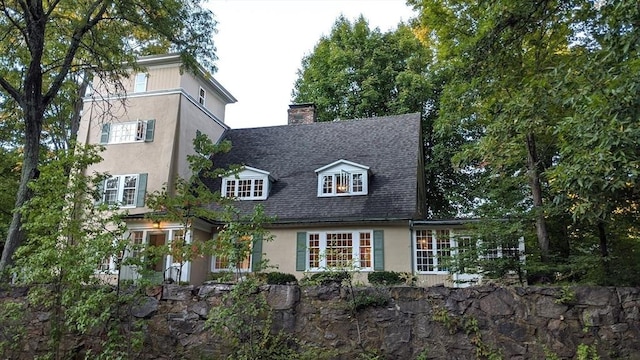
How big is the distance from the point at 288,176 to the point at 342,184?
7.45 ft

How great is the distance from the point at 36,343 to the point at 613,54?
28.4 ft

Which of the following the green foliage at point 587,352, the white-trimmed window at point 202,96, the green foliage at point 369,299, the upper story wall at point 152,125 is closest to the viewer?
the green foliage at point 587,352

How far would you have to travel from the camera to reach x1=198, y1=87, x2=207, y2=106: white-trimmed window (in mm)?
17844

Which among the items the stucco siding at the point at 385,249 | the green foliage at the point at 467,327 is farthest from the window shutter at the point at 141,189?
the green foliage at the point at 467,327

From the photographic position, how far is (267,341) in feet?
20.2

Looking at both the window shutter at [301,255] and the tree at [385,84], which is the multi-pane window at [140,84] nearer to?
the tree at [385,84]

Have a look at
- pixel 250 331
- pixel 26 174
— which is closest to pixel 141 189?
pixel 26 174

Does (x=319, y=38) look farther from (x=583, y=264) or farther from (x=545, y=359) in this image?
(x=545, y=359)

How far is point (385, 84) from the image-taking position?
73.4ft

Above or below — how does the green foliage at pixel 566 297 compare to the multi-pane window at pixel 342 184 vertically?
below

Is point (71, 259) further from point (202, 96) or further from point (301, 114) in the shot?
point (301, 114)

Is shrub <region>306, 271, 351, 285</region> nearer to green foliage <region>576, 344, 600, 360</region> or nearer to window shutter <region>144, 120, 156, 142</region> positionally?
green foliage <region>576, 344, 600, 360</region>

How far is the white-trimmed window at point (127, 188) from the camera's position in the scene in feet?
51.1

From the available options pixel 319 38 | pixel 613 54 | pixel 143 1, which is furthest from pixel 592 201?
pixel 319 38
